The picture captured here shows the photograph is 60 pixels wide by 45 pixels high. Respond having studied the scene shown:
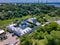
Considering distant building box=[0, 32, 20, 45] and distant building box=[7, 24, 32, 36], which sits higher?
distant building box=[7, 24, 32, 36]

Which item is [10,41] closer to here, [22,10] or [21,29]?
[21,29]

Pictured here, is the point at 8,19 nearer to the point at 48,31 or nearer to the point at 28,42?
the point at 48,31

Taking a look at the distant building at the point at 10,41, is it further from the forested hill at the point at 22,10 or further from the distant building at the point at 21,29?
the forested hill at the point at 22,10

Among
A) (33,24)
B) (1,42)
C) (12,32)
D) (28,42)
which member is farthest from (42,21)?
(28,42)

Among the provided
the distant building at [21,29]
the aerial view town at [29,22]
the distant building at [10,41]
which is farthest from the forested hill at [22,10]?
the distant building at [10,41]

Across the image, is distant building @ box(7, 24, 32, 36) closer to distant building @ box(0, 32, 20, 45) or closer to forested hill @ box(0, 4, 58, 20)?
distant building @ box(0, 32, 20, 45)

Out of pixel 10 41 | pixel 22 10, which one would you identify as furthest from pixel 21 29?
pixel 22 10

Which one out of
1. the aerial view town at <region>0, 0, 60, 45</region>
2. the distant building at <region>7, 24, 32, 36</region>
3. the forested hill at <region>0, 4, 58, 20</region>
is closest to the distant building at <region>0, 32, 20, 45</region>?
the aerial view town at <region>0, 0, 60, 45</region>

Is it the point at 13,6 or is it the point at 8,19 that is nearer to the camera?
the point at 8,19
